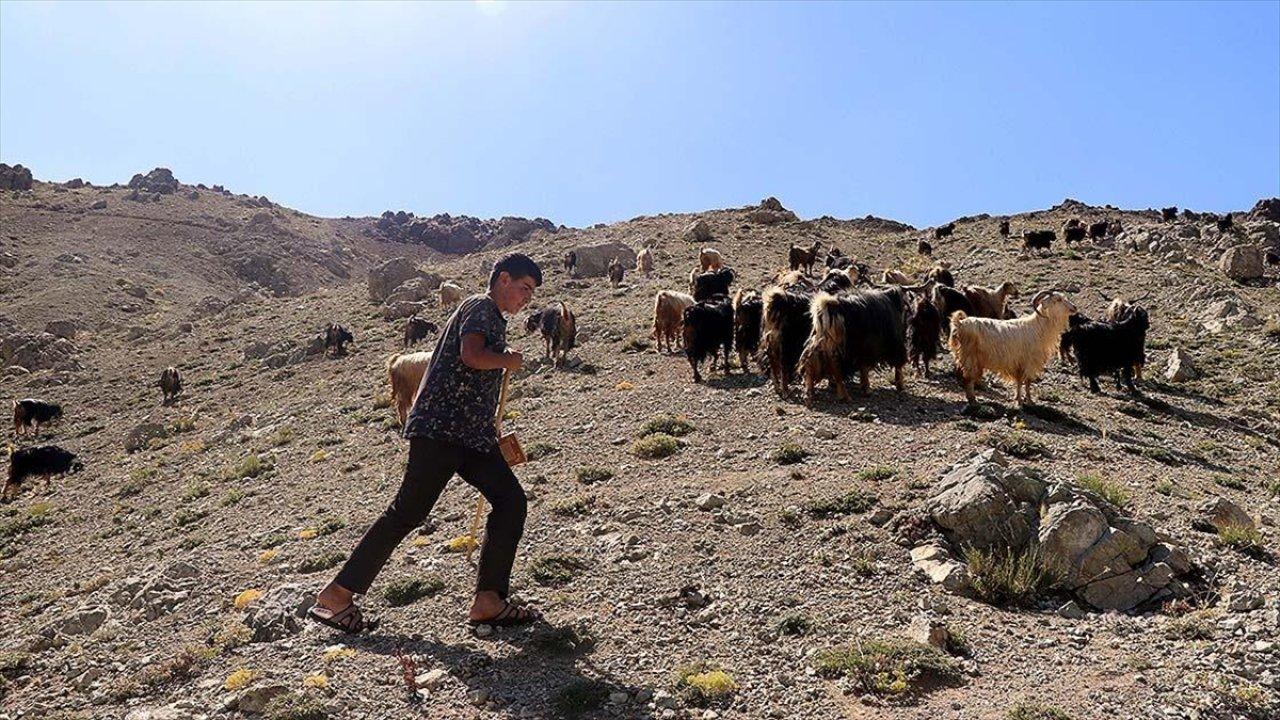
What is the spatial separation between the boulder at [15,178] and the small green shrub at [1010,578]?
8559 cm

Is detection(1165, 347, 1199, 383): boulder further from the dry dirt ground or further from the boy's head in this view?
the boy's head

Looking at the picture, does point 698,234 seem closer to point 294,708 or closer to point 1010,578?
point 1010,578

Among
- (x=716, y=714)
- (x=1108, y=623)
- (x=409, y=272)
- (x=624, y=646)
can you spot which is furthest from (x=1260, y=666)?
(x=409, y=272)

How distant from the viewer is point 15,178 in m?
71.6

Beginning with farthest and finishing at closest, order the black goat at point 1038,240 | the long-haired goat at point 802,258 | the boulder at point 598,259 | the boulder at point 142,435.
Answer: the boulder at point 598,259, the black goat at point 1038,240, the long-haired goat at point 802,258, the boulder at point 142,435

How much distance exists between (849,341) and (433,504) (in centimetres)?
830

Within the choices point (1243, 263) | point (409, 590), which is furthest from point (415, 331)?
point (1243, 263)

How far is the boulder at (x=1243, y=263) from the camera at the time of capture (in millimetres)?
27688

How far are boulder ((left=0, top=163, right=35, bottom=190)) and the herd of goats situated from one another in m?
67.6

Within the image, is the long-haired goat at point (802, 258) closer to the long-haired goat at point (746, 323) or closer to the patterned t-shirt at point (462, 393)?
the long-haired goat at point (746, 323)

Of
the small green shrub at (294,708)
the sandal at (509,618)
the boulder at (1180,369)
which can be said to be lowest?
the small green shrub at (294,708)

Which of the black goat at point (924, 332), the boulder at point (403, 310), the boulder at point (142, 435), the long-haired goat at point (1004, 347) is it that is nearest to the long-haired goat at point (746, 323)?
the black goat at point (924, 332)

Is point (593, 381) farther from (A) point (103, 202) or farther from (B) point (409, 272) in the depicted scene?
(A) point (103, 202)

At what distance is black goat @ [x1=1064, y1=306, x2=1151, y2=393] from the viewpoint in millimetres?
14102
